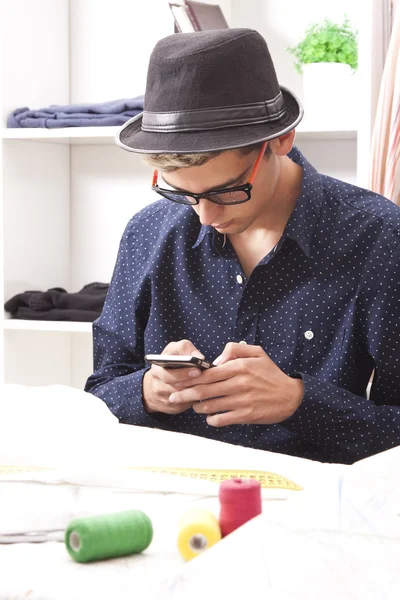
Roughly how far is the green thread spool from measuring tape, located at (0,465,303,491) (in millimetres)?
231

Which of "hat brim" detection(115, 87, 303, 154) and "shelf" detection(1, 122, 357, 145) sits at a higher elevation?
"hat brim" detection(115, 87, 303, 154)

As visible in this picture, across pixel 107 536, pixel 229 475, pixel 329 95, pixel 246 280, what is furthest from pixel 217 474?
pixel 329 95

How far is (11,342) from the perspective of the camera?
2.85 m

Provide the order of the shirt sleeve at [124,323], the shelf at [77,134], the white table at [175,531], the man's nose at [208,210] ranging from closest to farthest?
the white table at [175,531] → the man's nose at [208,210] → the shirt sleeve at [124,323] → the shelf at [77,134]

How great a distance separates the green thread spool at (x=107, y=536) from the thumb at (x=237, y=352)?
646 mm

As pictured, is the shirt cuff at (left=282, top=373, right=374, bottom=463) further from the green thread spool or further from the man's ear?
the green thread spool

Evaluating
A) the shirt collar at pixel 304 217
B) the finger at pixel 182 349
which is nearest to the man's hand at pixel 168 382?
the finger at pixel 182 349

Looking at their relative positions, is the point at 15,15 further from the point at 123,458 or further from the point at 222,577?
the point at 222,577

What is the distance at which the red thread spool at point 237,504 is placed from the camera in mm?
834

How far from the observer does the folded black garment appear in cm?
271

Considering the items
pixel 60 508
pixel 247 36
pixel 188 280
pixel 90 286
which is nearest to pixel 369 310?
pixel 188 280

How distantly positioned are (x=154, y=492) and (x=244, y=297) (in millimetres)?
700

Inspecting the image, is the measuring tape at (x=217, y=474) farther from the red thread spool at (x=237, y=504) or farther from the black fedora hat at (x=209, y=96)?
the black fedora hat at (x=209, y=96)

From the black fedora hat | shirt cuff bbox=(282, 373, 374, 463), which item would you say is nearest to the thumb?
shirt cuff bbox=(282, 373, 374, 463)
